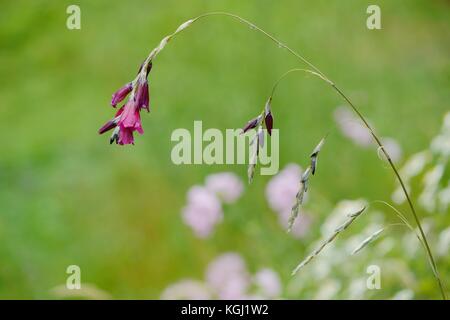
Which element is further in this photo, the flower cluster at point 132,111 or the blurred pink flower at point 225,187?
the blurred pink flower at point 225,187

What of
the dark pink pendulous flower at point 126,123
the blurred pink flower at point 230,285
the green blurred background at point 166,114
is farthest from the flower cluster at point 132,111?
the green blurred background at point 166,114

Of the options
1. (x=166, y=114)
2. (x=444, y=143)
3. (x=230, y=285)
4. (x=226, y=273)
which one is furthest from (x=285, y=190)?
(x=166, y=114)

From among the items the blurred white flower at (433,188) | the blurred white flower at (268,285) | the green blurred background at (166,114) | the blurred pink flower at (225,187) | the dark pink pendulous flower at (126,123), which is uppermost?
the green blurred background at (166,114)

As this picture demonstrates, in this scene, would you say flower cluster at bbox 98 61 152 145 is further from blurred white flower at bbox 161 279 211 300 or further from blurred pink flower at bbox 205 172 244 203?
blurred pink flower at bbox 205 172 244 203

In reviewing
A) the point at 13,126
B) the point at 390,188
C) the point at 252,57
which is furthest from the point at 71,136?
the point at 390,188

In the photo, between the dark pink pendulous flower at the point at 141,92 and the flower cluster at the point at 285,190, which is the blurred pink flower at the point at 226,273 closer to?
the flower cluster at the point at 285,190

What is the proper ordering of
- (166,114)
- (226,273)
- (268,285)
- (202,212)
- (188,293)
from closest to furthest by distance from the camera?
(268,285) < (188,293) < (202,212) < (226,273) < (166,114)

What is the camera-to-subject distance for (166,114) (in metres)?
3.08

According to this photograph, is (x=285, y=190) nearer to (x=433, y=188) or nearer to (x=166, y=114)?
(x=433, y=188)

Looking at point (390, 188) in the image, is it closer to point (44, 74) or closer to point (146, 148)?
point (146, 148)

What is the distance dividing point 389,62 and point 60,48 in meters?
1.44

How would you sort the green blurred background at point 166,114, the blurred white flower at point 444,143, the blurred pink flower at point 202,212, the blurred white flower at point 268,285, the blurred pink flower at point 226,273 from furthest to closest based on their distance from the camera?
the green blurred background at point 166,114
the blurred pink flower at point 226,273
the blurred pink flower at point 202,212
the blurred white flower at point 268,285
the blurred white flower at point 444,143

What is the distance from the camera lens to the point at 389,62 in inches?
125

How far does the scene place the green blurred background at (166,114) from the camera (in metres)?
2.76
